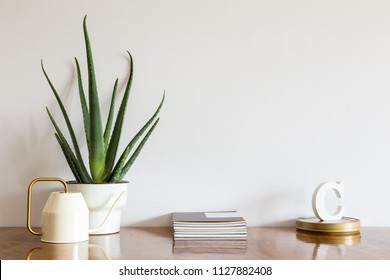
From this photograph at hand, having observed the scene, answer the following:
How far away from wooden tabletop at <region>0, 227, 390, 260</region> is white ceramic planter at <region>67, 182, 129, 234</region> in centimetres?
3

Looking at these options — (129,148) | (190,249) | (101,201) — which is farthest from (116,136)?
(190,249)

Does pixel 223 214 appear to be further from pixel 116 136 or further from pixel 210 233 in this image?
pixel 116 136

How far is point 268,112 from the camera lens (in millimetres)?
1475

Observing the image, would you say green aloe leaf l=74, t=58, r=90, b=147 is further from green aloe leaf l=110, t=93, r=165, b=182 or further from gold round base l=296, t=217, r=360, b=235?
gold round base l=296, t=217, r=360, b=235

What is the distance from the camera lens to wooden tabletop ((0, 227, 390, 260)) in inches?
40.3

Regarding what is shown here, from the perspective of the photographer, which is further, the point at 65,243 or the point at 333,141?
the point at 333,141

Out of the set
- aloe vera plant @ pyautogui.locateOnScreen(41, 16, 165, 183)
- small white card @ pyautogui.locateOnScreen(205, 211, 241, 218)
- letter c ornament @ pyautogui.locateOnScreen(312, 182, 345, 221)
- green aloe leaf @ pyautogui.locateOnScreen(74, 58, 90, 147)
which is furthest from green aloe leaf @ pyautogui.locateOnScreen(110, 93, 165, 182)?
letter c ornament @ pyautogui.locateOnScreen(312, 182, 345, 221)

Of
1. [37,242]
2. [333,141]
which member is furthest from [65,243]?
[333,141]

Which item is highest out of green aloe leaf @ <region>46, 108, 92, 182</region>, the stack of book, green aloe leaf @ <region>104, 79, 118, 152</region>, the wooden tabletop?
green aloe leaf @ <region>104, 79, 118, 152</region>

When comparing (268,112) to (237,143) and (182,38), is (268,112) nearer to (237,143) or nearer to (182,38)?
(237,143)

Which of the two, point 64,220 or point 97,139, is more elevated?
point 97,139

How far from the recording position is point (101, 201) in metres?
1.28

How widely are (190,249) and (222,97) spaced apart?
1.68 ft

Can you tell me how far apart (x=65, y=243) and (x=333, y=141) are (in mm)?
779
